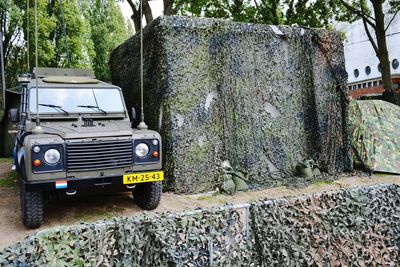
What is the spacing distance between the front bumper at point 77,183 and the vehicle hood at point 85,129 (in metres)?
0.61

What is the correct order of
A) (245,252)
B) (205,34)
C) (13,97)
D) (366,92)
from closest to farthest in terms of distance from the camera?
(245,252) → (205,34) → (13,97) → (366,92)

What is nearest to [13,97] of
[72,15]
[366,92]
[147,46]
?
[147,46]

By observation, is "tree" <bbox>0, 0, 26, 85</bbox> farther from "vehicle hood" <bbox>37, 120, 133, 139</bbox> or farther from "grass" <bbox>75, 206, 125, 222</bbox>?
"grass" <bbox>75, 206, 125, 222</bbox>

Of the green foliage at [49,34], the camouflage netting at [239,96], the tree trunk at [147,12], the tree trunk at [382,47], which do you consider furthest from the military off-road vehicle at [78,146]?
the green foliage at [49,34]

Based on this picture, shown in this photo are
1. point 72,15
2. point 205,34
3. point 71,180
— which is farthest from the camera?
point 72,15

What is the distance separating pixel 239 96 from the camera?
8.33m

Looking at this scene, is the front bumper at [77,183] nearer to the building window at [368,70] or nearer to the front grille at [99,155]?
the front grille at [99,155]

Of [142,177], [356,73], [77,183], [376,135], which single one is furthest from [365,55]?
[77,183]

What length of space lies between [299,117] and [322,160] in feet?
4.07

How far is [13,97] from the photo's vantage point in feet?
30.1

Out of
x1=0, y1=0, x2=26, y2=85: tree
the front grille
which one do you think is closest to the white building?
x1=0, y1=0, x2=26, y2=85: tree

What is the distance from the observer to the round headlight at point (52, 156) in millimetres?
5113

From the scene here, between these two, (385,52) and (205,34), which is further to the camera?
(385,52)

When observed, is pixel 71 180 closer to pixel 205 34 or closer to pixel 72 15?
pixel 205 34
